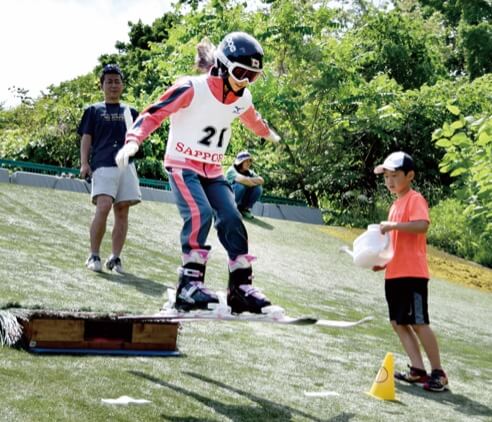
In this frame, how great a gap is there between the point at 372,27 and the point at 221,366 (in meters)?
26.8

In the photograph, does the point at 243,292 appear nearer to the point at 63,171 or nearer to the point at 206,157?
the point at 206,157

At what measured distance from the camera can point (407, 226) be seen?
6.97 meters

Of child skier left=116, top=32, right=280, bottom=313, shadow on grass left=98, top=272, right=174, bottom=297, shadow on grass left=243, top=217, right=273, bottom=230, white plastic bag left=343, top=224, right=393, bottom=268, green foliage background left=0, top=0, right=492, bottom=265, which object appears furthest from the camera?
green foliage background left=0, top=0, right=492, bottom=265

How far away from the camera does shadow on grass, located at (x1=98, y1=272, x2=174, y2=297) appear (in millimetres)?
9606

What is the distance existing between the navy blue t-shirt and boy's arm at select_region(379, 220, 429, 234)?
3693mm

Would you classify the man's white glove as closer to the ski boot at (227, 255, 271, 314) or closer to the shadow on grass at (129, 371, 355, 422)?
the ski boot at (227, 255, 271, 314)

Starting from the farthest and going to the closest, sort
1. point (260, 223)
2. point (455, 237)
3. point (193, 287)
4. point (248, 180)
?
point (455, 237) < point (260, 223) < point (248, 180) < point (193, 287)

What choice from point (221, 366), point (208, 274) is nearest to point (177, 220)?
point (208, 274)

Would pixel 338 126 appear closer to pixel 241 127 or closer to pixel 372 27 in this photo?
pixel 241 127

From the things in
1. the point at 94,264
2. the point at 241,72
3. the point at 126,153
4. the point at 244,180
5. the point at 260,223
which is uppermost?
the point at 241,72

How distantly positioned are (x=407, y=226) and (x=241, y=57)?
168cm

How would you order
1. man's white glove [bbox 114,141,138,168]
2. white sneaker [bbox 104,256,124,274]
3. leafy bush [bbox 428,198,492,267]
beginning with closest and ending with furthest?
man's white glove [bbox 114,141,138,168]
white sneaker [bbox 104,256,124,274]
leafy bush [bbox 428,198,492,267]

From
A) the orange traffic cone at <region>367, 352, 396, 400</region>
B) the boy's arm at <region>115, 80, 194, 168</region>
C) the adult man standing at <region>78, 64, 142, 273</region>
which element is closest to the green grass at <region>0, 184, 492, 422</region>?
the orange traffic cone at <region>367, 352, 396, 400</region>

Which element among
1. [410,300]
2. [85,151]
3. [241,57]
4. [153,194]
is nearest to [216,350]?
[410,300]
